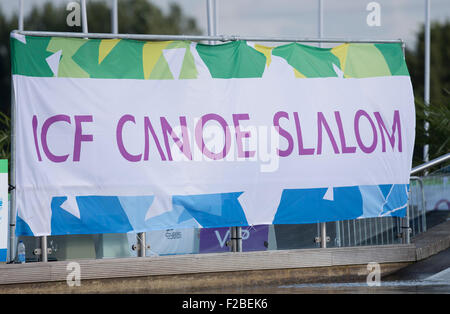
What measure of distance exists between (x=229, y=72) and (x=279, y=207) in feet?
6.48

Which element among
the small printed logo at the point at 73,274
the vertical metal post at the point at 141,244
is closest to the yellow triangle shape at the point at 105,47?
the vertical metal post at the point at 141,244

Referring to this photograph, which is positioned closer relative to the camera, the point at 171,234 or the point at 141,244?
the point at 141,244

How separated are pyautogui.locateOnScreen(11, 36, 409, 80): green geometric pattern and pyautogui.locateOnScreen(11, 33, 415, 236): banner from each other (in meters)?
0.02

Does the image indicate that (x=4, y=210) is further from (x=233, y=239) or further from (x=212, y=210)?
(x=233, y=239)

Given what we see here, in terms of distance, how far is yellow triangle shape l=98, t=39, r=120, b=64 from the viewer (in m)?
10.7

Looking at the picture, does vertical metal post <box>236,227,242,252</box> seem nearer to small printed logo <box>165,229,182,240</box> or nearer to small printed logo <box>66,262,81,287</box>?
small printed logo <box>165,229,182,240</box>

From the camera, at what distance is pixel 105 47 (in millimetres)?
10766

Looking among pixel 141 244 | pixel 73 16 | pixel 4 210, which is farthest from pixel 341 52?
pixel 4 210

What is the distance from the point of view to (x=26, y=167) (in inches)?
401

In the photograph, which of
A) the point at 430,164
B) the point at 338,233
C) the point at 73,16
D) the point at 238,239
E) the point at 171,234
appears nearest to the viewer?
the point at 171,234

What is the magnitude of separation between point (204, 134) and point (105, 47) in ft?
5.63

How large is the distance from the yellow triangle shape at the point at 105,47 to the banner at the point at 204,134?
0.09 feet

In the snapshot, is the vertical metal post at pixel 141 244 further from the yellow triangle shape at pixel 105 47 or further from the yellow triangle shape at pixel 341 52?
the yellow triangle shape at pixel 341 52

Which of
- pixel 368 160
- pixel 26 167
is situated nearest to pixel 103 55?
pixel 26 167
